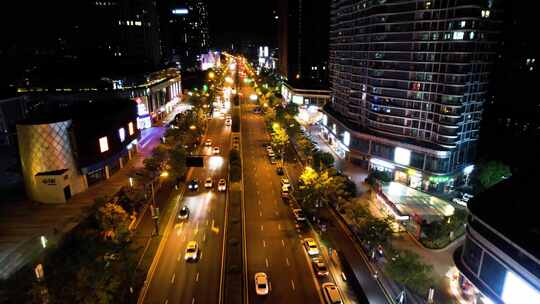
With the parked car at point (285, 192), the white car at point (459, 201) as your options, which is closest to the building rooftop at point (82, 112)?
the parked car at point (285, 192)

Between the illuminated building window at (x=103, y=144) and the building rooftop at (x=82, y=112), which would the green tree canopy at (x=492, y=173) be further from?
the building rooftop at (x=82, y=112)

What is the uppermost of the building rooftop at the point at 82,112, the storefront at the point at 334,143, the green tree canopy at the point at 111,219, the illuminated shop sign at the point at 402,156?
the building rooftop at the point at 82,112

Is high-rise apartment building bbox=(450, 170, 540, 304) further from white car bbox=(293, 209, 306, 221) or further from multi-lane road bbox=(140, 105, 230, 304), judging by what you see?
multi-lane road bbox=(140, 105, 230, 304)

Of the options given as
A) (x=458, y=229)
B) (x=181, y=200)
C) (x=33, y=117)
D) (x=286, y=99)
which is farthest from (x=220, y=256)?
(x=286, y=99)

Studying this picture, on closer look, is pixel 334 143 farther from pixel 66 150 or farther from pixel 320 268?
pixel 66 150

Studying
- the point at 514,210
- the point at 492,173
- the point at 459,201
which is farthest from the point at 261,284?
the point at 492,173
